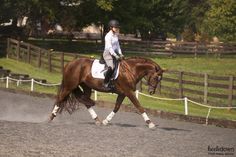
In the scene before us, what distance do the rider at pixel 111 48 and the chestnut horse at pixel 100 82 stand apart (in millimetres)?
304

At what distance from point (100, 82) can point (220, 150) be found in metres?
5.82

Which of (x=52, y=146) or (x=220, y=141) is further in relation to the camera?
(x=220, y=141)

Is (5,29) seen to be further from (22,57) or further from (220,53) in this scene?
(220,53)

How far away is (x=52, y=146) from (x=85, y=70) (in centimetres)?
603

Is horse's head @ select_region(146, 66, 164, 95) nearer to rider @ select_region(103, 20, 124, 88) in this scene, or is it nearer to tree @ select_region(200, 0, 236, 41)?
rider @ select_region(103, 20, 124, 88)

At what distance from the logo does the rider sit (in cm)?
502

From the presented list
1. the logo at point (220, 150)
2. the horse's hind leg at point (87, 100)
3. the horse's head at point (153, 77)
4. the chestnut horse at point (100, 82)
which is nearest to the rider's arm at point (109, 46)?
the chestnut horse at point (100, 82)

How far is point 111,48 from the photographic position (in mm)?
17516

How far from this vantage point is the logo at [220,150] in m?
12.9

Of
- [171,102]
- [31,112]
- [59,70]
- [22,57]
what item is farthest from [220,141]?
[22,57]

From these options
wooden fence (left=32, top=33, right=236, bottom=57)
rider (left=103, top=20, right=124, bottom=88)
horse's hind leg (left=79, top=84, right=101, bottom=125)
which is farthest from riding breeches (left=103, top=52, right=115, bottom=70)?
wooden fence (left=32, top=33, right=236, bottom=57)

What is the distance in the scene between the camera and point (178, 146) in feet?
45.2

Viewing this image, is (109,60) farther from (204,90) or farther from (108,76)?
(204,90)

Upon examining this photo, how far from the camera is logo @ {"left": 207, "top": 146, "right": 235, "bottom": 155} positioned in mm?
12921
